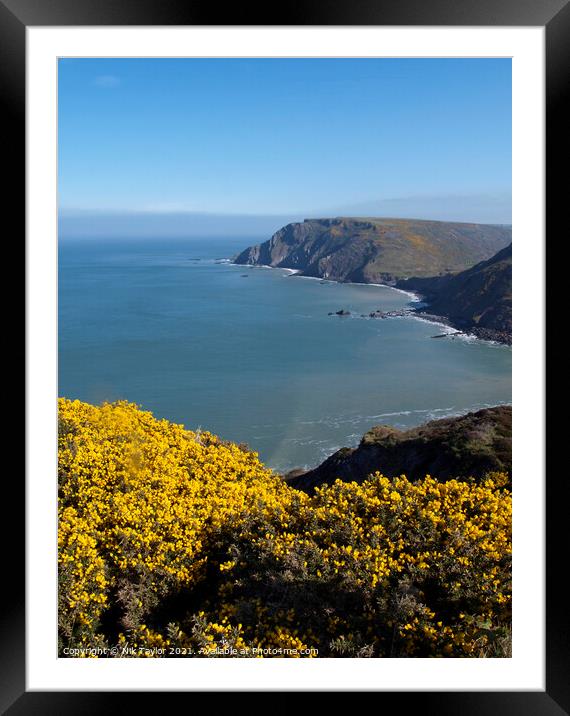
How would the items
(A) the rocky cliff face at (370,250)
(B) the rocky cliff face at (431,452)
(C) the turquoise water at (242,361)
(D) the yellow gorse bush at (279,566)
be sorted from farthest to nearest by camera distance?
1. (A) the rocky cliff face at (370,250)
2. (C) the turquoise water at (242,361)
3. (B) the rocky cliff face at (431,452)
4. (D) the yellow gorse bush at (279,566)

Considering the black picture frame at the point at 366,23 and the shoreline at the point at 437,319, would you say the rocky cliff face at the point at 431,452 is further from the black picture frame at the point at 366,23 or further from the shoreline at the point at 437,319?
the black picture frame at the point at 366,23

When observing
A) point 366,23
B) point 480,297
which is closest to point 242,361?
point 480,297

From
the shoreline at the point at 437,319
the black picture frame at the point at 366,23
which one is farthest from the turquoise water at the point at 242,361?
the black picture frame at the point at 366,23

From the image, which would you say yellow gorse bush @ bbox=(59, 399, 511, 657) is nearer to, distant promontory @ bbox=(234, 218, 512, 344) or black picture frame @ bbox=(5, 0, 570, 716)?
black picture frame @ bbox=(5, 0, 570, 716)

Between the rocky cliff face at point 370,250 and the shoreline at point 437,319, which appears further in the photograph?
the rocky cliff face at point 370,250

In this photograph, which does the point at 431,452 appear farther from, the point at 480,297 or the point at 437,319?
the point at 480,297
